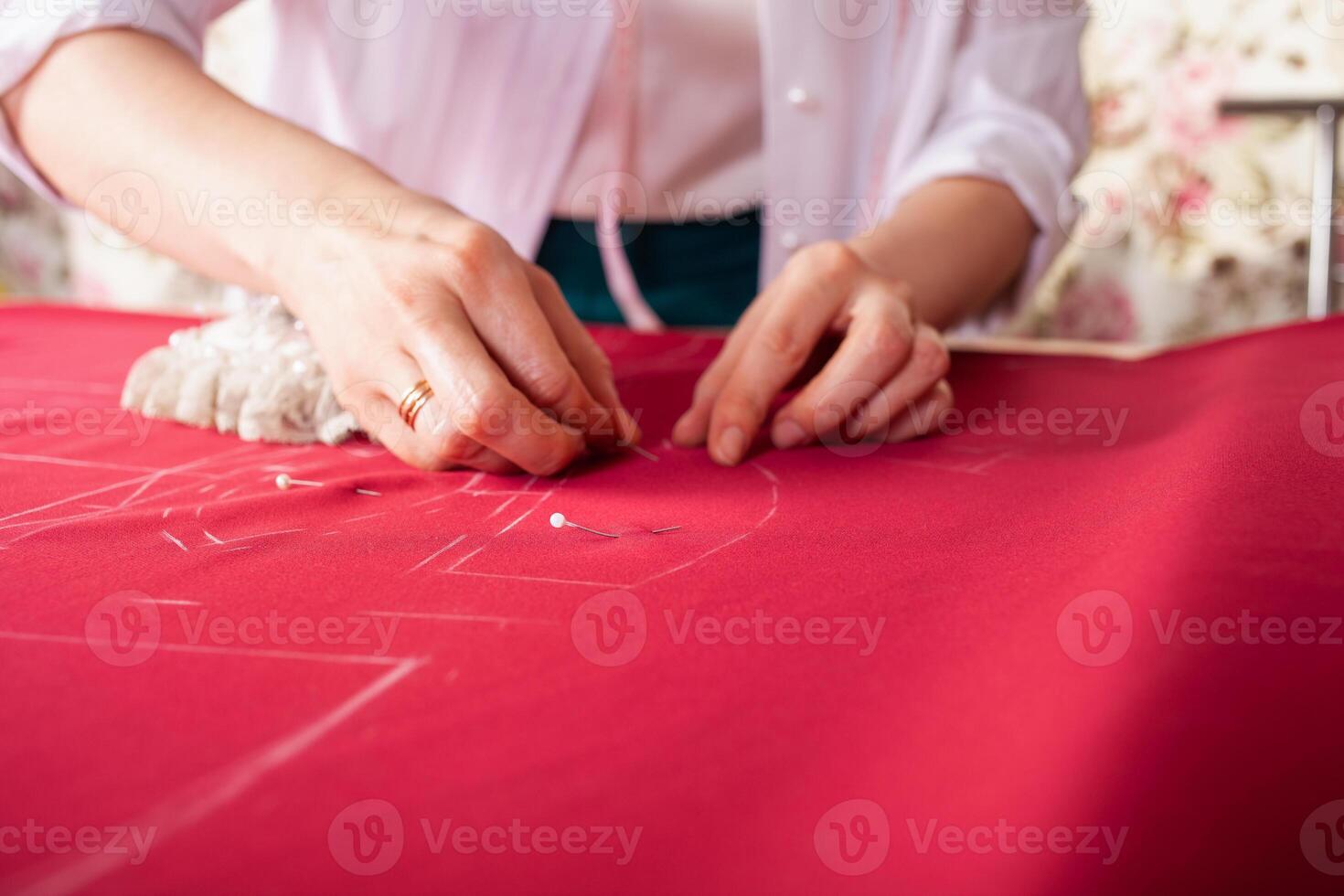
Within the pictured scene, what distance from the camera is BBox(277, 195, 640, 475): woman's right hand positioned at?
60 centimetres

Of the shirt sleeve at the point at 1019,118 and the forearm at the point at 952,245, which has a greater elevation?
the shirt sleeve at the point at 1019,118

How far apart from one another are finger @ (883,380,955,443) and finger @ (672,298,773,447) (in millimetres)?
125

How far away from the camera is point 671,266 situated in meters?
1.23

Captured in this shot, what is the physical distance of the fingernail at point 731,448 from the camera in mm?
648

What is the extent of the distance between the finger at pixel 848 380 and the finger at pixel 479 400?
16cm

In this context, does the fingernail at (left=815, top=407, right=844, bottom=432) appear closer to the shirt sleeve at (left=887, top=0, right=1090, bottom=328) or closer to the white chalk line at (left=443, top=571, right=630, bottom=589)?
the white chalk line at (left=443, top=571, right=630, bottom=589)

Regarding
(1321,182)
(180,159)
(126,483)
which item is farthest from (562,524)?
(1321,182)

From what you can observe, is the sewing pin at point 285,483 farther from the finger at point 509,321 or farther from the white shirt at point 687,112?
the white shirt at point 687,112

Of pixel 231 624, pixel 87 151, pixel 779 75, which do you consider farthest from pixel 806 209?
pixel 231 624

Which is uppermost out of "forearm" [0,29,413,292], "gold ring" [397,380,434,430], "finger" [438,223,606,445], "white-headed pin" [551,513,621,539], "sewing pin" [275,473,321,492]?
"forearm" [0,29,413,292]

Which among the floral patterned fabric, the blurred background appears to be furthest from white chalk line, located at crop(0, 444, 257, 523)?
the floral patterned fabric

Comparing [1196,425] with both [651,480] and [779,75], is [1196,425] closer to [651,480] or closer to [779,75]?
[651,480]

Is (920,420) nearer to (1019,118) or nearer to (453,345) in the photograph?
(453,345)

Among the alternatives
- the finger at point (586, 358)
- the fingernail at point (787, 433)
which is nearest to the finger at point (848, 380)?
the fingernail at point (787, 433)
